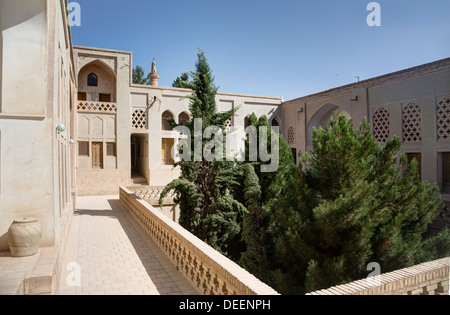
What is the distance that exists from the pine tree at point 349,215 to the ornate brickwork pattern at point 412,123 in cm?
649

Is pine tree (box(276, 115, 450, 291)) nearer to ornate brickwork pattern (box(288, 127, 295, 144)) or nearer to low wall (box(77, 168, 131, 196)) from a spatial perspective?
low wall (box(77, 168, 131, 196))

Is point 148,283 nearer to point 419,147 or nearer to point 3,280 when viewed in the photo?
point 3,280

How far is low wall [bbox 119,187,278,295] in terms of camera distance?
3595mm

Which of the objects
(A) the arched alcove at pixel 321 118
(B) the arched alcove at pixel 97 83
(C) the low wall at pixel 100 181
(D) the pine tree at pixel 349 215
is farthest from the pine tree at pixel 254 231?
(B) the arched alcove at pixel 97 83

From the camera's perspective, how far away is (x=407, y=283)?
3.71m

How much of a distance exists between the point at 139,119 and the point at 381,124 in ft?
40.8

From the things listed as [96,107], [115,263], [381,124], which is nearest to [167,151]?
→ [96,107]

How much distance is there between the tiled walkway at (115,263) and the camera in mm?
4895

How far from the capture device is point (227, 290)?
3.93m

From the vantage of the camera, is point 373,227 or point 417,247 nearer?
point 373,227
